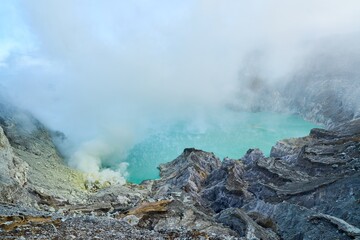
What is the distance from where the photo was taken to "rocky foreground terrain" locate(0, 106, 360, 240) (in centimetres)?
1752

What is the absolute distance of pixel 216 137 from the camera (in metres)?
73.8

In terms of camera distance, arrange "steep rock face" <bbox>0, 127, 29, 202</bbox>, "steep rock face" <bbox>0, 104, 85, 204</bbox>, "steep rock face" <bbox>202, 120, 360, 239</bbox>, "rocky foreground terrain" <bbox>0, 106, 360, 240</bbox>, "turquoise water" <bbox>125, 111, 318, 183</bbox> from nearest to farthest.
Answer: "rocky foreground terrain" <bbox>0, 106, 360, 240</bbox> → "steep rock face" <bbox>202, 120, 360, 239</bbox> → "steep rock face" <bbox>0, 127, 29, 202</bbox> → "steep rock face" <bbox>0, 104, 85, 204</bbox> → "turquoise water" <bbox>125, 111, 318, 183</bbox>

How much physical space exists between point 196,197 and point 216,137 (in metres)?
38.6

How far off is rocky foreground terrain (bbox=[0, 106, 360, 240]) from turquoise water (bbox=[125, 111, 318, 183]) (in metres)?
11.0

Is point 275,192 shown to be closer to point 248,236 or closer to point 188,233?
point 248,236

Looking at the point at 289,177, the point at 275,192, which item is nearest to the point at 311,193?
the point at 275,192

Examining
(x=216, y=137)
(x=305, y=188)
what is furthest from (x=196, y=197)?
(x=216, y=137)

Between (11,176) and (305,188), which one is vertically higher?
(11,176)

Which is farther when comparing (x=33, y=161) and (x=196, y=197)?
(x=33, y=161)

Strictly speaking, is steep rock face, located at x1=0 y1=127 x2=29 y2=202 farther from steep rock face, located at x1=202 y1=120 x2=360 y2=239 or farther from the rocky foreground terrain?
steep rock face, located at x1=202 y1=120 x2=360 y2=239

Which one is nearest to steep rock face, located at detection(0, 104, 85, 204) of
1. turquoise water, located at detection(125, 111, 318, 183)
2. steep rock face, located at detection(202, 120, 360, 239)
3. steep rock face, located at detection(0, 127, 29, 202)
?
steep rock face, located at detection(0, 127, 29, 202)

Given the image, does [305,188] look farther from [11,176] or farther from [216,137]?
[216,137]

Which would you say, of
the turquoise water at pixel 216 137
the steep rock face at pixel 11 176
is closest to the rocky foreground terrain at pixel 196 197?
the steep rock face at pixel 11 176

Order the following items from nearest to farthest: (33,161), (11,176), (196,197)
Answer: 1. (11,176)
2. (196,197)
3. (33,161)
